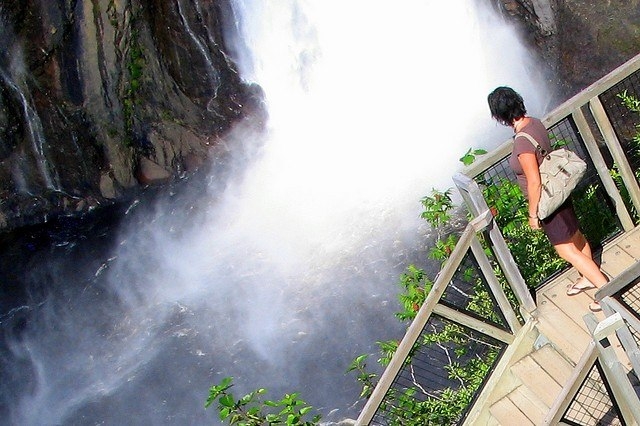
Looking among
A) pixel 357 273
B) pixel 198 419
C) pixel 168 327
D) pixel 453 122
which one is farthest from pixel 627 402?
pixel 453 122

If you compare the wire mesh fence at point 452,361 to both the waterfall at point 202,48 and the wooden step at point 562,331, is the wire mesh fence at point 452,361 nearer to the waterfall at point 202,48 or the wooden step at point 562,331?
the wooden step at point 562,331

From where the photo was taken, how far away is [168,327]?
12.6 m

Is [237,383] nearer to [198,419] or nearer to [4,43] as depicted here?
[198,419]

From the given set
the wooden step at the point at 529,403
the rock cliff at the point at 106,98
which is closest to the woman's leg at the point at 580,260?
the wooden step at the point at 529,403

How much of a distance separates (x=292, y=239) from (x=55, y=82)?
20.2 feet

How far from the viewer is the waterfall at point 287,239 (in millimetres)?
11391

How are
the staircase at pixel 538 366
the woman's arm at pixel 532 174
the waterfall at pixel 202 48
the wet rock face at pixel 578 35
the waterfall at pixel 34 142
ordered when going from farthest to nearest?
the waterfall at pixel 202 48, the waterfall at pixel 34 142, the wet rock face at pixel 578 35, the staircase at pixel 538 366, the woman's arm at pixel 532 174

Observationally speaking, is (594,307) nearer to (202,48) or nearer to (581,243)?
(581,243)

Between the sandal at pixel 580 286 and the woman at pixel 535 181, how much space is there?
79 millimetres

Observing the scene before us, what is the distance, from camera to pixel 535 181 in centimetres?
499

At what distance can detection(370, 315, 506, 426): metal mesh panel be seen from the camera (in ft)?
17.7

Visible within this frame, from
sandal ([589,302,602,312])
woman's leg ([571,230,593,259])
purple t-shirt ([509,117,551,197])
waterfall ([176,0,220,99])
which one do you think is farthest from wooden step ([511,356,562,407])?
waterfall ([176,0,220,99])

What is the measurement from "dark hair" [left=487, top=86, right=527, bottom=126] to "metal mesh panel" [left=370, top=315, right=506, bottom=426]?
52.2 inches

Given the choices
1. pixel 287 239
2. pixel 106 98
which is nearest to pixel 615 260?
pixel 287 239
